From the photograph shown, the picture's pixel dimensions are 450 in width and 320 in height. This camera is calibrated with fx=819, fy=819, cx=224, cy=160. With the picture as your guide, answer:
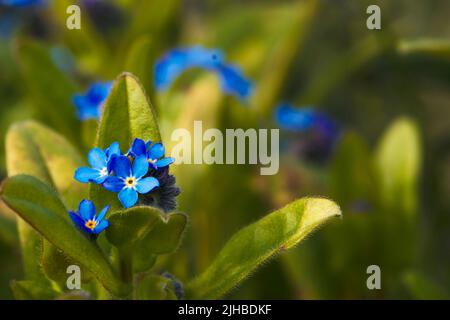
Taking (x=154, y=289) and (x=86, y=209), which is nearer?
(x=86, y=209)

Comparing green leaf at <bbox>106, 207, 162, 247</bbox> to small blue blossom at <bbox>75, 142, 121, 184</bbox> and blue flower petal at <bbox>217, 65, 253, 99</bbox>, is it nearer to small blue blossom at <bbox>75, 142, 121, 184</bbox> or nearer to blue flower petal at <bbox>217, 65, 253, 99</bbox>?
small blue blossom at <bbox>75, 142, 121, 184</bbox>

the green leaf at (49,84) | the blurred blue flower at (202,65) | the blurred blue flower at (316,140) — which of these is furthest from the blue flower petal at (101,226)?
the blurred blue flower at (316,140)

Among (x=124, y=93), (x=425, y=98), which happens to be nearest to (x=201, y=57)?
(x=124, y=93)

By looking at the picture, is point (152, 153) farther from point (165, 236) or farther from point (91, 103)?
point (91, 103)

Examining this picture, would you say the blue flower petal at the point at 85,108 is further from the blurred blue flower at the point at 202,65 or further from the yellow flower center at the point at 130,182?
the yellow flower center at the point at 130,182

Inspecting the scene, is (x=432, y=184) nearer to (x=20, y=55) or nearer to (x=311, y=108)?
(x=311, y=108)

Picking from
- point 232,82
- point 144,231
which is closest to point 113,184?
point 144,231
